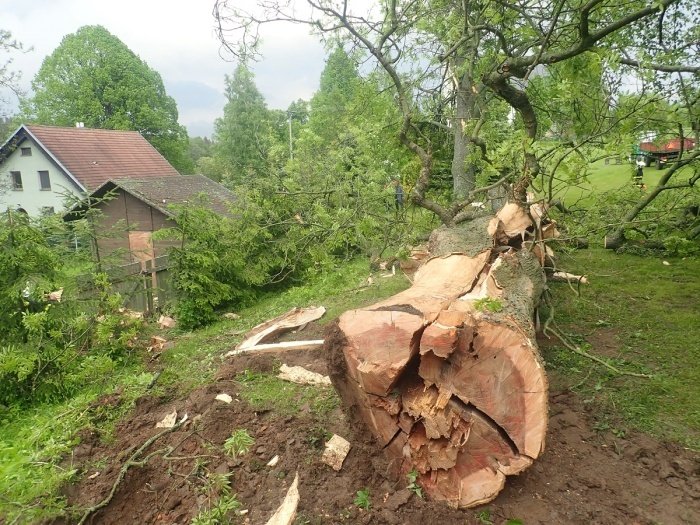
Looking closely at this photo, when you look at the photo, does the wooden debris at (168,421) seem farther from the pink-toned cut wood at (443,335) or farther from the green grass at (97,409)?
the pink-toned cut wood at (443,335)

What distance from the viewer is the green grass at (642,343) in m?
3.31

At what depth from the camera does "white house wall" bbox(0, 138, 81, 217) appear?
64.3 ft

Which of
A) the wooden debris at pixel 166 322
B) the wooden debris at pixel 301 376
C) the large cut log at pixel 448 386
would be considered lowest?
the wooden debris at pixel 166 322

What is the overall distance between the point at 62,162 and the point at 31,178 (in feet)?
9.85

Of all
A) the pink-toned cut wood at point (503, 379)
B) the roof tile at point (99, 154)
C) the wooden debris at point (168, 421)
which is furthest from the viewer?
the roof tile at point (99, 154)

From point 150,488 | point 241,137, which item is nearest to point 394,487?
point 150,488

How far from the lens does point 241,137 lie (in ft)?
99.8

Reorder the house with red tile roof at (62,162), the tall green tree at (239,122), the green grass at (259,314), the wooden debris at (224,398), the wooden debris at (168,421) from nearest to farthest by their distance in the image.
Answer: the wooden debris at (168,421)
the wooden debris at (224,398)
the green grass at (259,314)
the house with red tile roof at (62,162)
the tall green tree at (239,122)

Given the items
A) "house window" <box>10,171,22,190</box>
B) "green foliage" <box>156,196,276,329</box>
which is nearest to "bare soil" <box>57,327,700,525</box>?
"green foliage" <box>156,196,276,329</box>

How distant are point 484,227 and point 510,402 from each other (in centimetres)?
279

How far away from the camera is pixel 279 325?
5625 millimetres

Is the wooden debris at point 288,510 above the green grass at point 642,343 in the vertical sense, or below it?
below

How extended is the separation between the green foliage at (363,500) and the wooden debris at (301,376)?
125cm

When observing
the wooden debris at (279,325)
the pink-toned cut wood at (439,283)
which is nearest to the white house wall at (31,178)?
the wooden debris at (279,325)
